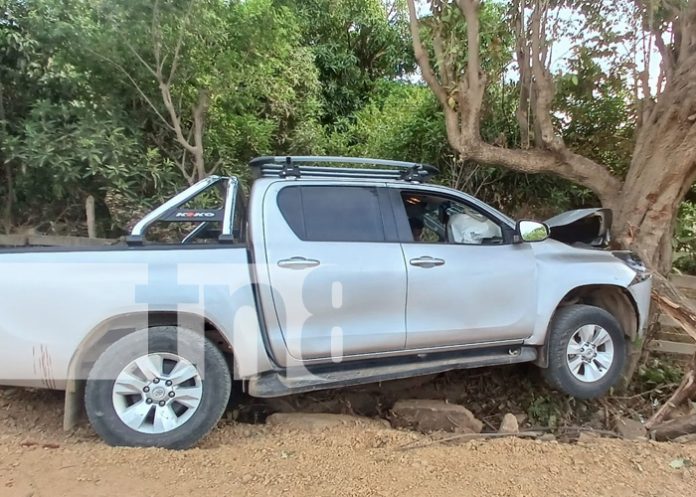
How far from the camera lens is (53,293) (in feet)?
10.6

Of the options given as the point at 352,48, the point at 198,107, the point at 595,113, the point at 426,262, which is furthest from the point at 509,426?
the point at 352,48

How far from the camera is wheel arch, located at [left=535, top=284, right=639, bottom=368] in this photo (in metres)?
4.57

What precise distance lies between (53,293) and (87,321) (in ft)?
0.87

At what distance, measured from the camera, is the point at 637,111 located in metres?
5.88

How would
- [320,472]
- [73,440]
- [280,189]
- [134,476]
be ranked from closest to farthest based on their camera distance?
1. [134,476]
2. [320,472]
3. [73,440]
4. [280,189]

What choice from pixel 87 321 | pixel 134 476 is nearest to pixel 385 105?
pixel 87 321

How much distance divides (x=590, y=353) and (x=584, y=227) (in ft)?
4.28

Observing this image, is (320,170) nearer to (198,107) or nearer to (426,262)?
(426,262)

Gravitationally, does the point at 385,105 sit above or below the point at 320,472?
above

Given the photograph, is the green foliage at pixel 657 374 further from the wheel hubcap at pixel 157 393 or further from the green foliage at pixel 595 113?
the wheel hubcap at pixel 157 393

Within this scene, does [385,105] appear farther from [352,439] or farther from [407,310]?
[352,439]

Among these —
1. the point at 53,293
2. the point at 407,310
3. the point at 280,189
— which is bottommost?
the point at 407,310

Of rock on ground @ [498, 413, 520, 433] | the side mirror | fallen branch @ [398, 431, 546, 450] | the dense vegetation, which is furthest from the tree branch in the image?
fallen branch @ [398, 431, 546, 450]

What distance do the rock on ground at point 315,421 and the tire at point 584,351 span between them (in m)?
1.54
